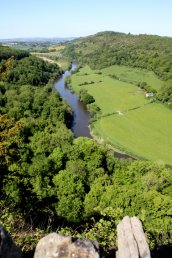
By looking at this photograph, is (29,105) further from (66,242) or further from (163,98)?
(66,242)

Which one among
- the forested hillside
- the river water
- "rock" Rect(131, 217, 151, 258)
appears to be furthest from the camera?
the forested hillside

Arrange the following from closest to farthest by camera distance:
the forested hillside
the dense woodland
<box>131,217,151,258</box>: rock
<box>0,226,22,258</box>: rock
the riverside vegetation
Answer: <box>0,226,22,258</box>: rock, <box>131,217,151,258</box>: rock, the dense woodland, the riverside vegetation, the forested hillside

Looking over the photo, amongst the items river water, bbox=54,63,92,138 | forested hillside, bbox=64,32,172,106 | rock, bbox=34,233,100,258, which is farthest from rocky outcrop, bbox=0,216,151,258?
forested hillside, bbox=64,32,172,106

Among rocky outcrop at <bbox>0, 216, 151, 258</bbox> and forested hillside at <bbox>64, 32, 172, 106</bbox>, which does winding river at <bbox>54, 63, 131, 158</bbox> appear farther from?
rocky outcrop at <bbox>0, 216, 151, 258</bbox>

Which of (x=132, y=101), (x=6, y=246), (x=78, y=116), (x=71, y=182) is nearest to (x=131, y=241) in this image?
(x=6, y=246)

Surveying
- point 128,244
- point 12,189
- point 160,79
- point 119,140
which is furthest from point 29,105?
point 160,79

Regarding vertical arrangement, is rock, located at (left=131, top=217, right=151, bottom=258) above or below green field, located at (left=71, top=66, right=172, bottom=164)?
above
